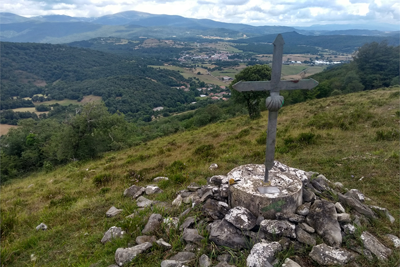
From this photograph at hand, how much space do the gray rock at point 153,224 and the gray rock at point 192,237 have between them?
0.78m

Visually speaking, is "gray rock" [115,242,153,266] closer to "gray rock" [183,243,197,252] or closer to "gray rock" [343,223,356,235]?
"gray rock" [183,243,197,252]

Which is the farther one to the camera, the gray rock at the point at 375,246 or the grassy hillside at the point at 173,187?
the grassy hillside at the point at 173,187

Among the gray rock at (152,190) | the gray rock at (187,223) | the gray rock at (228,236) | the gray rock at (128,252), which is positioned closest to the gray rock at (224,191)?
the gray rock at (187,223)

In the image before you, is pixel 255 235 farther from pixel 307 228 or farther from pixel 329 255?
pixel 329 255

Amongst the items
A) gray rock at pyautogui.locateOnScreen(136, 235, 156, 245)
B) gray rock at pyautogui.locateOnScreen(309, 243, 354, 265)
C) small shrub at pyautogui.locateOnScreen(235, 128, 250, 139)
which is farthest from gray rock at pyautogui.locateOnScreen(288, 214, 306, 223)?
small shrub at pyautogui.locateOnScreen(235, 128, 250, 139)

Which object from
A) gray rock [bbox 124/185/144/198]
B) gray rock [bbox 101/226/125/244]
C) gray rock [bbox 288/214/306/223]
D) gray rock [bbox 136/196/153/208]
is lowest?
gray rock [bbox 124/185/144/198]

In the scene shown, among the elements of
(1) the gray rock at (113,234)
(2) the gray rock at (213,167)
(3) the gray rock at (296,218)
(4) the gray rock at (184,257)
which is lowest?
(2) the gray rock at (213,167)

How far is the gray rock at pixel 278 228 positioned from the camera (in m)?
3.99

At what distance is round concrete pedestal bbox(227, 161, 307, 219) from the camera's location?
4.42 meters

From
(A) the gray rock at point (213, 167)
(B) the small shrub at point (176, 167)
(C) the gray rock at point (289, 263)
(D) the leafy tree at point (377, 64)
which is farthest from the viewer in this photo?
(D) the leafy tree at point (377, 64)

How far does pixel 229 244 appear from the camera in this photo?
4008 millimetres

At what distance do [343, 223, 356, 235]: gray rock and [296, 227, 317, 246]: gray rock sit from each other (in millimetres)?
741

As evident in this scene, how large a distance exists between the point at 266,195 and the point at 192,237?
66.4 inches

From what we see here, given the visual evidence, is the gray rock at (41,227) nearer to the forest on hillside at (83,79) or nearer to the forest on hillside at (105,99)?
the forest on hillside at (105,99)
